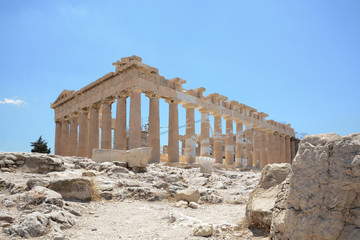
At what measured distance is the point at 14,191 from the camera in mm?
7371

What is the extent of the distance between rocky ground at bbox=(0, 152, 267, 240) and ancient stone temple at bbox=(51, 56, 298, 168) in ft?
30.1

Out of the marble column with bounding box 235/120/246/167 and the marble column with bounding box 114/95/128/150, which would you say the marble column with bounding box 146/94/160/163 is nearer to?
the marble column with bounding box 114/95/128/150

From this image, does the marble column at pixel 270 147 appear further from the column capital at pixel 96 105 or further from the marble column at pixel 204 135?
the column capital at pixel 96 105

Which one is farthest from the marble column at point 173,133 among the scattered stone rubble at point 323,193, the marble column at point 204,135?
the scattered stone rubble at point 323,193

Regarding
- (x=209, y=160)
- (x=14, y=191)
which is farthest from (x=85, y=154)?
(x=14, y=191)

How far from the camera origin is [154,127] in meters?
21.5

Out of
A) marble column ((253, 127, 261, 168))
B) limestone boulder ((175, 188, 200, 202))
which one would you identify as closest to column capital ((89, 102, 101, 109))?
limestone boulder ((175, 188, 200, 202))

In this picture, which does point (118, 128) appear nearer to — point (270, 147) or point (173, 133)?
point (173, 133)

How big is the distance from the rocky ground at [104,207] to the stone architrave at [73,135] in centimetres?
1653

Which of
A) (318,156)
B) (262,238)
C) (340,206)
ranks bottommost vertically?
(262,238)

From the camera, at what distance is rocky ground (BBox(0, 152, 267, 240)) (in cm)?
519

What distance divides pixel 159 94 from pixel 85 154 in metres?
8.95

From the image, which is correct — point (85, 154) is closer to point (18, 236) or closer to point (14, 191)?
point (14, 191)

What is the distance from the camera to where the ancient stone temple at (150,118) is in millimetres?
21031
